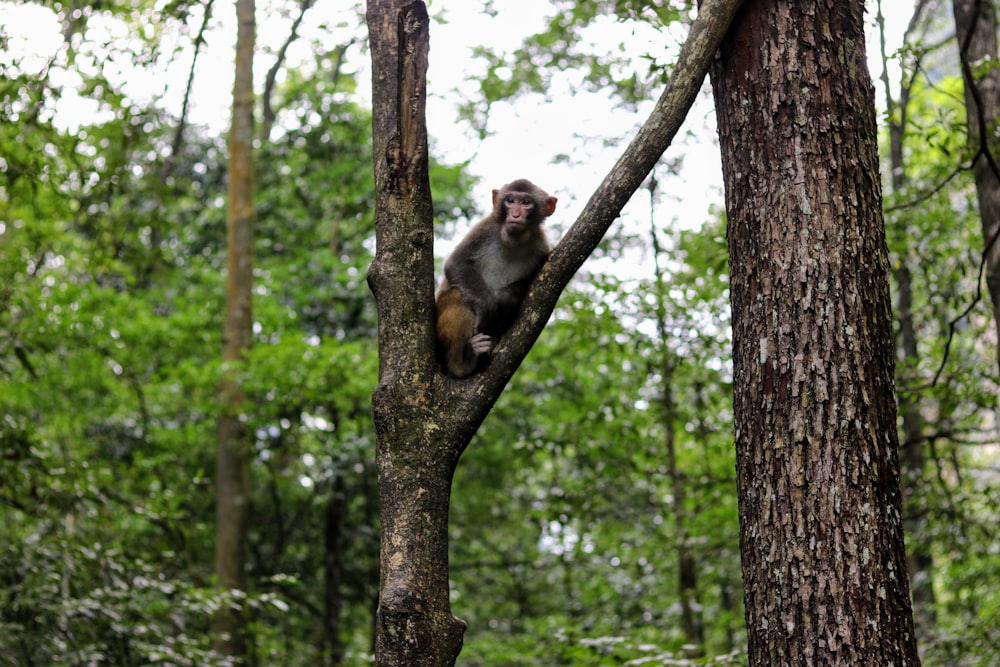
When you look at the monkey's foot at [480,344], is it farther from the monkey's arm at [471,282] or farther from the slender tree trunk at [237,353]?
the slender tree trunk at [237,353]

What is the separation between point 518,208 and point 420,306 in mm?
2556

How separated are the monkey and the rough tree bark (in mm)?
1785

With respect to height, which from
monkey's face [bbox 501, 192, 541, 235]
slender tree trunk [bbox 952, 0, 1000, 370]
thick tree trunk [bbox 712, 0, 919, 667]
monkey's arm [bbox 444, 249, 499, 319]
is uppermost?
slender tree trunk [bbox 952, 0, 1000, 370]

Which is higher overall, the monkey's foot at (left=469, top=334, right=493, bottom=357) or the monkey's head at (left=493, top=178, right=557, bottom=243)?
the monkey's head at (left=493, top=178, right=557, bottom=243)

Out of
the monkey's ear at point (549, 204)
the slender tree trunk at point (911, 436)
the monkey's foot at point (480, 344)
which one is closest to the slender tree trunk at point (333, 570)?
the slender tree trunk at point (911, 436)

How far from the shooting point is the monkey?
4.86 meters

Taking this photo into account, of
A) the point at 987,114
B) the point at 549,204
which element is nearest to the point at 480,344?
the point at 549,204

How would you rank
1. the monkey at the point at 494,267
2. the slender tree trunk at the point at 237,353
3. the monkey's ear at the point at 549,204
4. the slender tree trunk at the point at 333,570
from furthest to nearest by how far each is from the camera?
the slender tree trunk at the point at 333,570 < the slender tree trunk at the point at 237,353 < the monkey's ear at the point at 549,204 < the monkey at the point at 494,267

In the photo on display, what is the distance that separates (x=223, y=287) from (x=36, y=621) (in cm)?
678

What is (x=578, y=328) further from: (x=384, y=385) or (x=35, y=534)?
(x=384, y=385)

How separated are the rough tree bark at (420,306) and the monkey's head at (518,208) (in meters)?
2.31

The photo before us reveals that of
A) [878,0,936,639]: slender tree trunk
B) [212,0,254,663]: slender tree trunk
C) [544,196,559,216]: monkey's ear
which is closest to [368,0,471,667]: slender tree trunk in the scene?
[544,196,559,216]: monkey's ear

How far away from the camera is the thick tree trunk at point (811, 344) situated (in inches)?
106

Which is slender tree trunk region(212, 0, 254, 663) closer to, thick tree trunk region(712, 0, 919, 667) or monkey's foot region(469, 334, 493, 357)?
monkey's foot region(469, 334, 493, 357)
